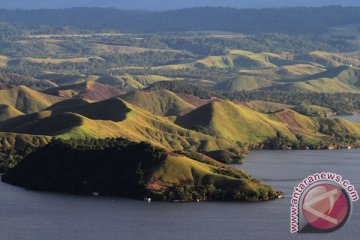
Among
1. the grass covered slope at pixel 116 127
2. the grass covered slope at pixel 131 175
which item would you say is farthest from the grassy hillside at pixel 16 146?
the grass covered slope at pixel 131 175

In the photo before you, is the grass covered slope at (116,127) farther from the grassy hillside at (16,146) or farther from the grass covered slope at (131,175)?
the grass covered slope at (131,175)

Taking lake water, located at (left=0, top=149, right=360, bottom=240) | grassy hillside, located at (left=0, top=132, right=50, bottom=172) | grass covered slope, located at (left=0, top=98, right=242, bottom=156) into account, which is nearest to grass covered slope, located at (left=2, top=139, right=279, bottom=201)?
lake water, located at (left=0, top=149, right=360, bottom=240)

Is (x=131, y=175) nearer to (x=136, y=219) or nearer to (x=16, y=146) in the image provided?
(x=136, y=219)

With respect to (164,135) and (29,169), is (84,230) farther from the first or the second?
(164,135)

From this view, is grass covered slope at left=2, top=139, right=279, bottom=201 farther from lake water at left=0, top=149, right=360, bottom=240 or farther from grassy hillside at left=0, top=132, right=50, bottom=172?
grassy hillside at left=0, top=132, right=50, bottom=172

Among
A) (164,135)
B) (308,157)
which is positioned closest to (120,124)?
(164,135)
